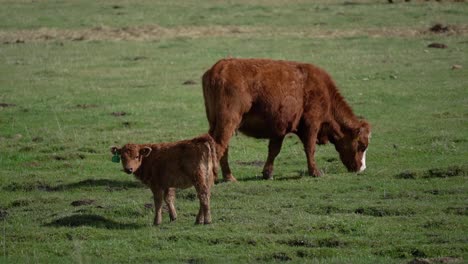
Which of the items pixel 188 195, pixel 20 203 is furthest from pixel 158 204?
pixel 20 203

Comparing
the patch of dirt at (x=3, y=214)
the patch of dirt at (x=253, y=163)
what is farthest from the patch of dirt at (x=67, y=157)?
the patch of dirt at (x=3, y=214)

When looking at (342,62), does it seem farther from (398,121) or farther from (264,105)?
(264,105)

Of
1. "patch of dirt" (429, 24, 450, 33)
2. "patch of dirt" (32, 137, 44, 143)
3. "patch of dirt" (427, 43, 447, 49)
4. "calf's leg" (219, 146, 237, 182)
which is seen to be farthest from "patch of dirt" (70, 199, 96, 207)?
"patch of dirt" (429, 24, 450, 33)

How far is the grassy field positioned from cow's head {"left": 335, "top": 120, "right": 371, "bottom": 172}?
0.29 m

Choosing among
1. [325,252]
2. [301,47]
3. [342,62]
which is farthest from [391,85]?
[325,252]

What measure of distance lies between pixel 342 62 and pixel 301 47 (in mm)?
2627

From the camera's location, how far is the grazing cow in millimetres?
11609

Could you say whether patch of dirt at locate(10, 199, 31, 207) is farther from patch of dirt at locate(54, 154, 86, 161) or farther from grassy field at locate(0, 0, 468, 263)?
patch of dirt at locate(54, 154, 86, 161)

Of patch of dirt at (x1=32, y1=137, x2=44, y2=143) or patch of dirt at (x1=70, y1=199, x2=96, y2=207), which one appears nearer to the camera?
patch of dirt at (x1=70, y1=199, x2=96, y2=207)

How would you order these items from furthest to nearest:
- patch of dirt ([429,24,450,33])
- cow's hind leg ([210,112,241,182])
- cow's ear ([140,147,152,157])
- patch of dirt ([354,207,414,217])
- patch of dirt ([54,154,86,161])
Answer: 1. patch of dirt ([429,24,450,33])
2. patch of dirt ([54,154,86,161])
3. cow's hind leg ([210,112,241,182])
4. patch of dirt ([354,207,414,217])
5. cow's ear ([140,147,152,157])

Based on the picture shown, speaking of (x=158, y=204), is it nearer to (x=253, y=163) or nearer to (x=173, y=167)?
(x=173, y=167)

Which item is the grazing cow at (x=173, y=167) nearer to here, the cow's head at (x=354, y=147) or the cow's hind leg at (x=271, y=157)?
the cow's hind leg at (x=271, y=157)

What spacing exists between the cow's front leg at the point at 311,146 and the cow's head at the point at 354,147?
1.65 ft

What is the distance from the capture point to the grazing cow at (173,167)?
11.6 metres
